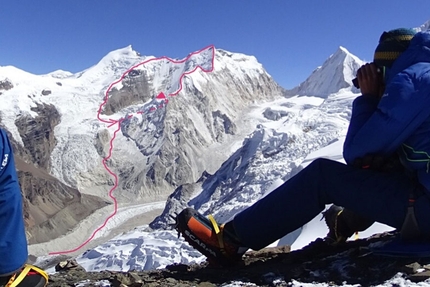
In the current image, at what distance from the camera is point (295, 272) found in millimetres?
3908

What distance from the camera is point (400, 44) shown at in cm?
366

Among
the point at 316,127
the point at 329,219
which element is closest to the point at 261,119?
the point at 316,127

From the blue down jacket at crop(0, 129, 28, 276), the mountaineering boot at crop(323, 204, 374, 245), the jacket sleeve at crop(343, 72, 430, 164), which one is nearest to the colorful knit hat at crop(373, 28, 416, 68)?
A: the jacket sleeve at crop(343, 72, 430, 164)

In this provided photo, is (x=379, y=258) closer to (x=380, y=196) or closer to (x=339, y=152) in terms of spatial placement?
(x=380, y=196)

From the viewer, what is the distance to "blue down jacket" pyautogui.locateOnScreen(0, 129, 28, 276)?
3.01m

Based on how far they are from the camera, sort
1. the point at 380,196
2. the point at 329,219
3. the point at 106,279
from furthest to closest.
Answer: the point at 329,219 < the point at 106,279 < the point at 380,196

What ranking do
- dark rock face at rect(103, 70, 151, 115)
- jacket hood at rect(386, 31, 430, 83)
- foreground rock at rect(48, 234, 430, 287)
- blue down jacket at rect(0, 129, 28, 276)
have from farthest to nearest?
dark rock face at rect(103, 70, 151, 115) → foreground rock at rect(48, 234, 430, 287) → jacket hood at rect(386, 31, 430, 83) → blue down jacket at rect(0, 129, 28, 276)

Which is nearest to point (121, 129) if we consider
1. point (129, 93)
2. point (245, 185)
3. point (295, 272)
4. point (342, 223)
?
point (129, 93)

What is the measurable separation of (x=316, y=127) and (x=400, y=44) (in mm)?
76451

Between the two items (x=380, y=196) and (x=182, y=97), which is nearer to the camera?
→ (x=380, y=196)

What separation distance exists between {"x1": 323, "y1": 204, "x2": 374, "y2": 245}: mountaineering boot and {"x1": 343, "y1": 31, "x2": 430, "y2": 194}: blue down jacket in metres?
0.89

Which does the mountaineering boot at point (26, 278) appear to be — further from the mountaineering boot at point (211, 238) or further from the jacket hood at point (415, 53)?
the jacket hood at point (415, 53)

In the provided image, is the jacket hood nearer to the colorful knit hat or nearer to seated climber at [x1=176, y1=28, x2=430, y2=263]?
seated climber at [x1=176, y1=28, x2=430, y2=263]

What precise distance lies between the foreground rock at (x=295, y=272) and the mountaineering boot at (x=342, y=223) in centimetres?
9
